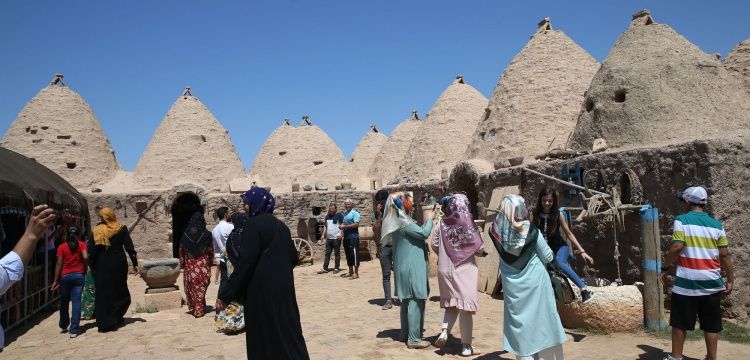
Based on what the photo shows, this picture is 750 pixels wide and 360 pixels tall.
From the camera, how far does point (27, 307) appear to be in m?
7.47

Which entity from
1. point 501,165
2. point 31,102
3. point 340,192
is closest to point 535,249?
point 501,165

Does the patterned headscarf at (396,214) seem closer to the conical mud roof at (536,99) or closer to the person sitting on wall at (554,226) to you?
the person sitting on wall at (554,226)

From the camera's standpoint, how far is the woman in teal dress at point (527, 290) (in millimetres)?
3678

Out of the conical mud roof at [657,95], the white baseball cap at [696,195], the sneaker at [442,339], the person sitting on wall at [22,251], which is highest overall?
the conical mud roof at [657,95]

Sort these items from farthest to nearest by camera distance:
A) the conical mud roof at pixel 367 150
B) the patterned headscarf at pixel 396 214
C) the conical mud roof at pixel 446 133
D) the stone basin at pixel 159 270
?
the conical mud roof at pixel 367 150 < the conical mud roof at pixel 446 133 < the stone basin at pixel 159 270 < the patterned headscarf at pixel 396 214

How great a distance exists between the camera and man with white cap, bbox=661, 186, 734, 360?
3.88 meters

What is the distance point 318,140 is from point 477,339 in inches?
689

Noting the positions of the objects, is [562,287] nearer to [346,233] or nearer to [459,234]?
[459,234]

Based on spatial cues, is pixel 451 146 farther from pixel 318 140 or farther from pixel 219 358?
pixel 219 358

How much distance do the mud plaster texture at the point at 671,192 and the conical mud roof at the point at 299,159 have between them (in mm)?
13781

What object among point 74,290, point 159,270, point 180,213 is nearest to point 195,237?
point 159,270

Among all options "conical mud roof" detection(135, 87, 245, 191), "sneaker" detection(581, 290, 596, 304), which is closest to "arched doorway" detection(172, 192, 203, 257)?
"conical mud roof" detection(135, 87, 245, 191)

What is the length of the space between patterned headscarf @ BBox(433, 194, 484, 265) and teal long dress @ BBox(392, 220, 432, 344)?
1.01 ft

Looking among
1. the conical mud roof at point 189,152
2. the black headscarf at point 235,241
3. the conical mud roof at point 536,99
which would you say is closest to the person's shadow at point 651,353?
the black headscarf at point 235,241
